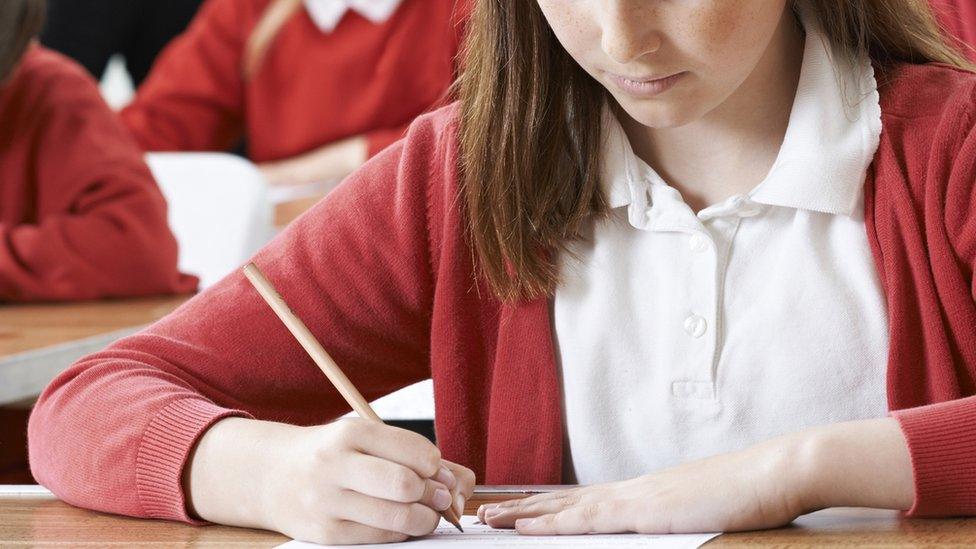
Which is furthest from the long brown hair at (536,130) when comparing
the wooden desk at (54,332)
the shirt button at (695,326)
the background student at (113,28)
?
the background student at (113,28)


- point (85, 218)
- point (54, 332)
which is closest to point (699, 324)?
point (54, 332)

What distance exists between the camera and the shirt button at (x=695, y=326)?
0.99 metres

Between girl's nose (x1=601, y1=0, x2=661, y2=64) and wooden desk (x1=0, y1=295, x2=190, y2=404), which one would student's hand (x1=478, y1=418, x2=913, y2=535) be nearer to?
girl's nose (x1=601, y1=0, x2=661, y2=64)

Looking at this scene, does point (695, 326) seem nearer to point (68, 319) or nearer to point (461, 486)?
point (461, 486)

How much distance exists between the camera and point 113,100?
418 centimetres

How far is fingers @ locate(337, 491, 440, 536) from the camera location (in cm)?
78

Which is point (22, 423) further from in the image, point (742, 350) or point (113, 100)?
point (113, 100)

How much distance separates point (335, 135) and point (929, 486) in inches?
101

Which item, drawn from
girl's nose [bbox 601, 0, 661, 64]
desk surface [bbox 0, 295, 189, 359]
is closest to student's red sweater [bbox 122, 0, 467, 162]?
desk surface [bbox 0, 295, 189, 359]

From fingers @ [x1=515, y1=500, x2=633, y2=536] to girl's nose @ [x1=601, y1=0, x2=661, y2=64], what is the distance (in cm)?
27

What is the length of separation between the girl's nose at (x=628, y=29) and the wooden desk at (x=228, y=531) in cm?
29

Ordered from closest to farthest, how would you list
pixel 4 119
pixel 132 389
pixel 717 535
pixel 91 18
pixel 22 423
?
pixel 717 535, pixel 132 389, pixel 22 423, pixel 4 119, pixel 91 18

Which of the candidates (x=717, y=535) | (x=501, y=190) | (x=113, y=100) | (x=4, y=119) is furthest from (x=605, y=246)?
(x=113, y=100)

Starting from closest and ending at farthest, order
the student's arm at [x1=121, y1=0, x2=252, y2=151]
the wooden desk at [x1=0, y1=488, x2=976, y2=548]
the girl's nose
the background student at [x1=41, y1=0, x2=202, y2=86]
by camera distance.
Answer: the wooden desk at [x1=0, y1=488, x2=976, y2=548]
the girl's nose
the student's arm at [x1=121, y1=0, x2=252, y2=151]
the background student at [x1=41, y1=0, x2=202, y2=86]
